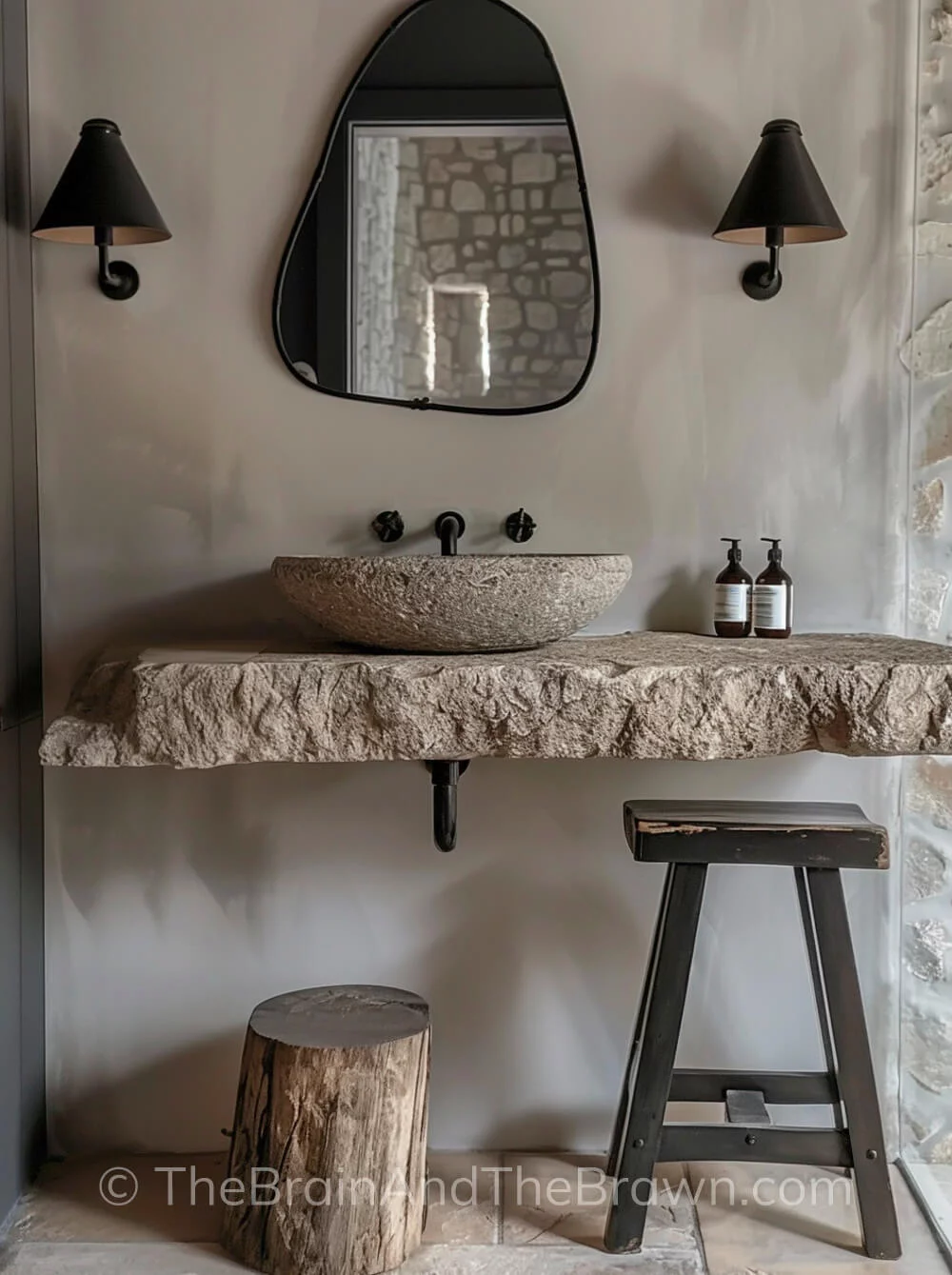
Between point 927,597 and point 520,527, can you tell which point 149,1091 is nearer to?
point 520,527

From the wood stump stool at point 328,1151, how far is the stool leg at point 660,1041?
0.32 meters

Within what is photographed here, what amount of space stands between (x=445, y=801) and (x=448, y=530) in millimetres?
456

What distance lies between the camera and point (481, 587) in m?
1.61

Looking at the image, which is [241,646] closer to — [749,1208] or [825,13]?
[749,1208]

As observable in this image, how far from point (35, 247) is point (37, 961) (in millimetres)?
1221

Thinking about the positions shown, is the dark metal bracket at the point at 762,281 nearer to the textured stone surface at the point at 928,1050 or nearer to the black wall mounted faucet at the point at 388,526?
the black wall mounted faucet at the point at 388,526

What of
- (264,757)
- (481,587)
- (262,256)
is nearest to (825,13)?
(262,256)

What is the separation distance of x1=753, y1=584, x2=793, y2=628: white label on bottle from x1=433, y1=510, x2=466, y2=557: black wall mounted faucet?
0.50 m

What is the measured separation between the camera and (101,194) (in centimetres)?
184

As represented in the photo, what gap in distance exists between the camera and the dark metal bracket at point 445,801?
1.79 metres

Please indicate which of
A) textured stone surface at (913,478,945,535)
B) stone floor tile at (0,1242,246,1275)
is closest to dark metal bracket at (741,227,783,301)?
textured stone surface at (913,478,945,535)

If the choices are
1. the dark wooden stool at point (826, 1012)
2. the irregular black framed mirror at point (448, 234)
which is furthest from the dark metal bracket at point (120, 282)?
the dark wooden stool at point (826, 1012)

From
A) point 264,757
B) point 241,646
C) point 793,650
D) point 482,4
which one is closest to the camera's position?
point 264,757

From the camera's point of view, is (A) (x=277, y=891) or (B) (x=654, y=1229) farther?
Result: (A) (x=277, y=891)
